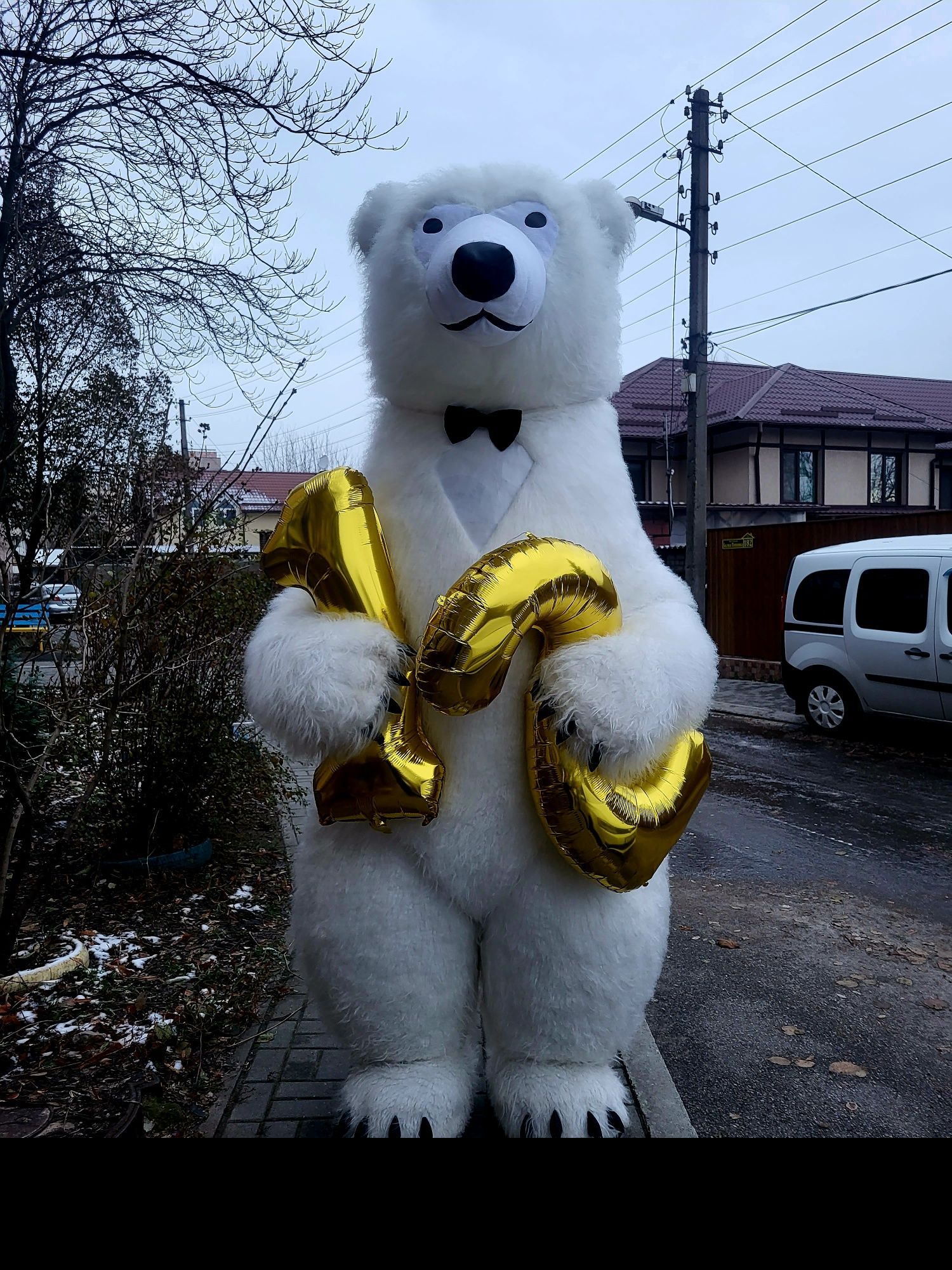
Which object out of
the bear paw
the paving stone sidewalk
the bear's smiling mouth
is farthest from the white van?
the bear's smiling mouth

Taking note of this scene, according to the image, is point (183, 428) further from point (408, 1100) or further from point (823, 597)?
point (823, 597)

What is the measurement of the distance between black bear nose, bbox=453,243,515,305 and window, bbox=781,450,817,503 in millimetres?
20506

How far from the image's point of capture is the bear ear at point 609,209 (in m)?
2.16

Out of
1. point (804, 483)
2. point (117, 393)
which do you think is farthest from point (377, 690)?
point (804, 483)

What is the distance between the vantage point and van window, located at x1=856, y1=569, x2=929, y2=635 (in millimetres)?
8008

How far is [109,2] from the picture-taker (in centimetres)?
328

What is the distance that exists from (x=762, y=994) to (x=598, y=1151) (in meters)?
2.83

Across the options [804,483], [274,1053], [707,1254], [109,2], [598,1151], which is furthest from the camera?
[804,483]

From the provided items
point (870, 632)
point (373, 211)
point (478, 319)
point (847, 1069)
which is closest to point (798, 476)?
point (870, 632)

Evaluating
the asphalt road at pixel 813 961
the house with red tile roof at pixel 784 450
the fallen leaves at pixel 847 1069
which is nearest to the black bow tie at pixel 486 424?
the asphalt road at pixel 813 961

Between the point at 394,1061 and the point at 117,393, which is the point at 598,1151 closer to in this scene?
the point at 394,1061

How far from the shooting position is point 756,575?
522 inches

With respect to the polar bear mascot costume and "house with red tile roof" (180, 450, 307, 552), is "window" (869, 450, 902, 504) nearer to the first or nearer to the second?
"house with red tile roof" (180, 450, 307, 552)

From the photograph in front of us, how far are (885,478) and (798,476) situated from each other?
2.77 meters
